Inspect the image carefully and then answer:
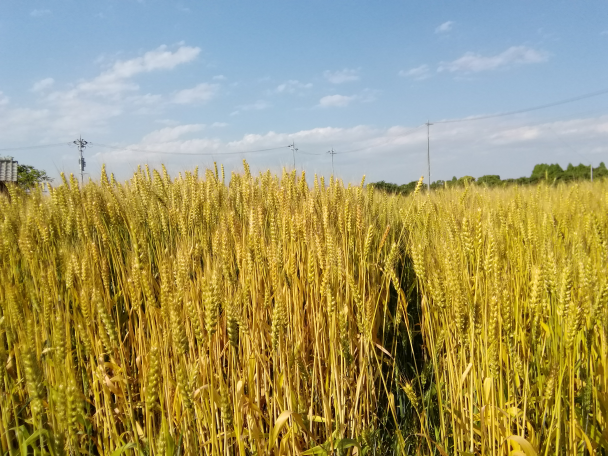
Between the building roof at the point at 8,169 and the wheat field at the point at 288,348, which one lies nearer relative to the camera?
the wheat field at the point at 288,348

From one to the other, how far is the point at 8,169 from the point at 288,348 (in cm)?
3121

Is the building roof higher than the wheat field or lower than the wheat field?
higher

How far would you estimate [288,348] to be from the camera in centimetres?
145

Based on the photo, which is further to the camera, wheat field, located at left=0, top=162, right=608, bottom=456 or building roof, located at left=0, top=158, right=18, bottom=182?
building roof, located at left=0, top=158, right=18, bottom=182

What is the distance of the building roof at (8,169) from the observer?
83.6 feet

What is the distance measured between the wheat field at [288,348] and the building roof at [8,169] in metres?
28.6

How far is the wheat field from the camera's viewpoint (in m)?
1.13

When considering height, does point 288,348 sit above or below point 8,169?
below

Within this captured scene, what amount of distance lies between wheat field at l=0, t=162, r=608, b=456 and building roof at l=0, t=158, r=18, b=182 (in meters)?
28.6

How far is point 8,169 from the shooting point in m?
26.1

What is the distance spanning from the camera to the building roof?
25.5m

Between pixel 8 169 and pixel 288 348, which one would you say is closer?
pixel 288 348

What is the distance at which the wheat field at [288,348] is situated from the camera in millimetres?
1135

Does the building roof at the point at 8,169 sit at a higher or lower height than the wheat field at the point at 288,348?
higher
